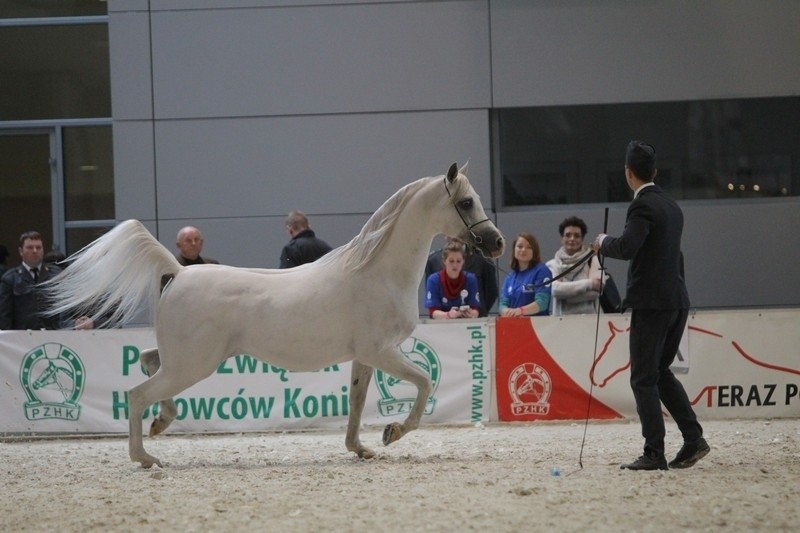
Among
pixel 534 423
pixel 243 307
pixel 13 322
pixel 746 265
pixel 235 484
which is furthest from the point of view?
pixel 746 265

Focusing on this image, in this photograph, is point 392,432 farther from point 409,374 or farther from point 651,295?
point 651,295

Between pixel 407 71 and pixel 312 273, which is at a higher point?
pixel 407 71

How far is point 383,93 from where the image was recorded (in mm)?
14953

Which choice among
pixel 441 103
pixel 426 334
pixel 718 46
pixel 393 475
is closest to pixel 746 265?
pixel 718 46

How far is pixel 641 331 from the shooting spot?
731 centimetres

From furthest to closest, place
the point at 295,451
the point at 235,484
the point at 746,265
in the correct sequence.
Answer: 1. the point at 746,265
2. the point at 295,451
3. the point at 235,484

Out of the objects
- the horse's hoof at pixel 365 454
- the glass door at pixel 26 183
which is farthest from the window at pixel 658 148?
the horse's hoof at pixel 365 454

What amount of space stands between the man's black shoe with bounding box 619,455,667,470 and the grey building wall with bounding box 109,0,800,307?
7424 mm

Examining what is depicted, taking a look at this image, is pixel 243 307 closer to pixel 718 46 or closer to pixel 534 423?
pixel 534 423

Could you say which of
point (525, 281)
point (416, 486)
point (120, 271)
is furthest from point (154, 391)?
point (525, 281)

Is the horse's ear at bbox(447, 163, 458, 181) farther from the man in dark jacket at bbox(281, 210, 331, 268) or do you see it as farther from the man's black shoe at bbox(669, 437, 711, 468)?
the man in dark jacket at bbox(281, 210, 331, 268)

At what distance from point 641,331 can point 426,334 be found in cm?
389

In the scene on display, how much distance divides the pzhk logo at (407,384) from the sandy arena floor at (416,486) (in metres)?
0.72

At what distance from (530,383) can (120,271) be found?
4.41 meters
